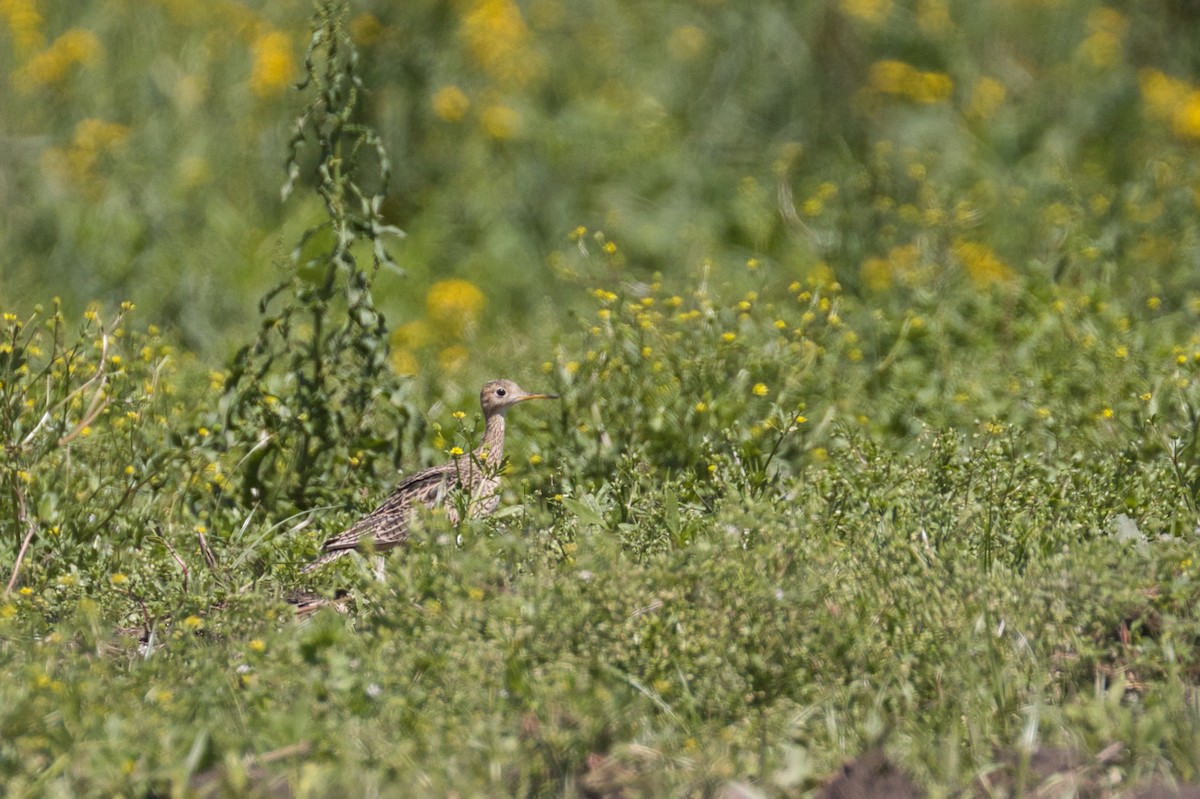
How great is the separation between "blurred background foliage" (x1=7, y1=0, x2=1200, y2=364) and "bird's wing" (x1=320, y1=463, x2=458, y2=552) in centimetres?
288

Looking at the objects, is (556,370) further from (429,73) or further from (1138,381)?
(429,73)

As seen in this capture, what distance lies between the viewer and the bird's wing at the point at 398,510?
5930 mm

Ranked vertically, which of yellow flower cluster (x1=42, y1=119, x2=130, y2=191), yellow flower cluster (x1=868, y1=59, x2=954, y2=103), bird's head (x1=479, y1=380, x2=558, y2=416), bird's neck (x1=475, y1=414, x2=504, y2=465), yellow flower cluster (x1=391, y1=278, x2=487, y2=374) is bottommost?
yellow flower cluster (x1=391, y1=278, x2=487, y2=374)

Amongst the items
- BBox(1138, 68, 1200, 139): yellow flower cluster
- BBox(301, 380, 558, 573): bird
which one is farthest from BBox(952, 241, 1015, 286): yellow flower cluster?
BBox(301, 380, 558, 573): bird

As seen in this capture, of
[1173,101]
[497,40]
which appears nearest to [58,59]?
[497,40]

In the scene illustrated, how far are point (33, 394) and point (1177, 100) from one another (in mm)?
8766

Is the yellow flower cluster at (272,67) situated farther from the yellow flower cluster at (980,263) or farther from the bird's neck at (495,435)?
the bird's neck at (495,435)

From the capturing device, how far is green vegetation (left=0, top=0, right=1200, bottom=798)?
14.1 feet

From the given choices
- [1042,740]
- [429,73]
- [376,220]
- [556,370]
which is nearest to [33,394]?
[376,220]

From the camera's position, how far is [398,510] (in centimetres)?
610

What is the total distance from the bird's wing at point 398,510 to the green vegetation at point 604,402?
7.3 inches

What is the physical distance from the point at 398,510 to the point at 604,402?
1.13 metres

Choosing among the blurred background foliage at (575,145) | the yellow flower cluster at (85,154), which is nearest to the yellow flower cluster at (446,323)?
the blurred background foliage at (575,145)

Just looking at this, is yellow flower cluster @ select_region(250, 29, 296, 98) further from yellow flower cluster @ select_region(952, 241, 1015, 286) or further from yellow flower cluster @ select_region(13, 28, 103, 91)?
yellow flower cluster @ select_region(952, 241, 1015, 286)
